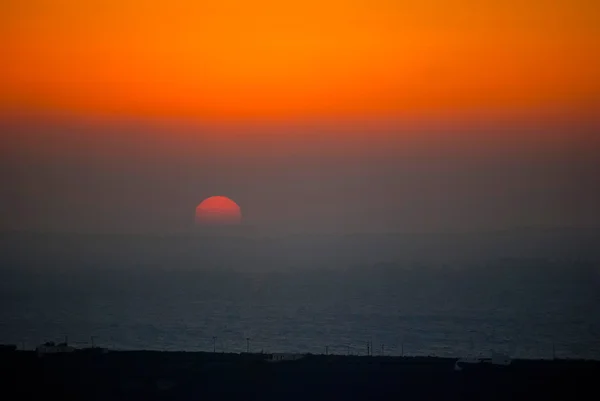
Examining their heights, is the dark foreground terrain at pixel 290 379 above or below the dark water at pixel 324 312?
below

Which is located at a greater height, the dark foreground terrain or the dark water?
the dark water

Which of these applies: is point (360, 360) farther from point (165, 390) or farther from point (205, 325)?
point (205, 325)

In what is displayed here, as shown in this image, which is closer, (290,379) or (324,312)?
(290,379)

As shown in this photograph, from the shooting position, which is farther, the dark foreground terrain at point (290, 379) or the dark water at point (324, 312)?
the dark water at point (324, 312)

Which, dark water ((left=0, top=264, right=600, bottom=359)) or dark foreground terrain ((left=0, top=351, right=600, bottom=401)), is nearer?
dark foreground terrain ((left=0, top=351, right=600, bottom=401))
